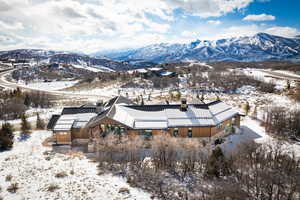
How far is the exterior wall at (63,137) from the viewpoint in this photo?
32500mm

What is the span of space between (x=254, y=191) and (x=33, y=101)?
73.0 metres

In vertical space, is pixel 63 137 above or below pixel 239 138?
above

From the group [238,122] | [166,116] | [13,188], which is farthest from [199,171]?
[238,122]

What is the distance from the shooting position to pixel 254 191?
781 inches

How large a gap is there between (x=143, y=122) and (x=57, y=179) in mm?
15299

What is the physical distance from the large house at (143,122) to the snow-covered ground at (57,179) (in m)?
5.76

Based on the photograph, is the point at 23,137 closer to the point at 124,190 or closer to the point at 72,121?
the point at 72,121

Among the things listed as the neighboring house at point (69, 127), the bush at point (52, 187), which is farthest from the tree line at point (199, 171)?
the neighboring house at point (69, 127)

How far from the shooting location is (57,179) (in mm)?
20531

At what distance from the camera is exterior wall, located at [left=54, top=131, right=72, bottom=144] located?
32.5m

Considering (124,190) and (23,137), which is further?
(23,137)

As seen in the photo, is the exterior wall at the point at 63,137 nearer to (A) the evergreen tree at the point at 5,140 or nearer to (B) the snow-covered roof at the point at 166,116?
(B) the snow-covered roof at the point at 166,116

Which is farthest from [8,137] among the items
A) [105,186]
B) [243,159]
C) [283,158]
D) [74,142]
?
[283,158]

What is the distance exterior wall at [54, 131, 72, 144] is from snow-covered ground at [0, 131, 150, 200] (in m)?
5.21
